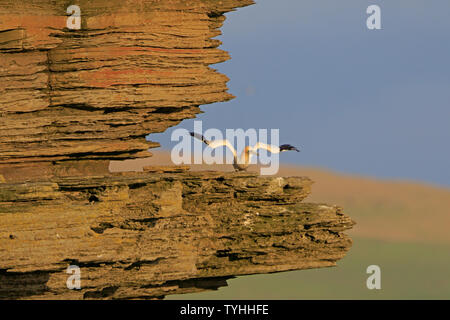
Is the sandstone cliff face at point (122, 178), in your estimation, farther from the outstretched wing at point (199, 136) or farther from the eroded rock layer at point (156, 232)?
the outstretched wing at point (199, 136)

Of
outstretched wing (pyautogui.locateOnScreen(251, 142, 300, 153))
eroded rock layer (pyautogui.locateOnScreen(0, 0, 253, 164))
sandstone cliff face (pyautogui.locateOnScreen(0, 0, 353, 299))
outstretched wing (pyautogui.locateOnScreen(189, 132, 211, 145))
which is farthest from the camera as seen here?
outstretched wing (pyautogui.locateOnScreen(251, 142, 300, 153))

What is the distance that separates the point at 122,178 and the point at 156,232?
92.9 inches

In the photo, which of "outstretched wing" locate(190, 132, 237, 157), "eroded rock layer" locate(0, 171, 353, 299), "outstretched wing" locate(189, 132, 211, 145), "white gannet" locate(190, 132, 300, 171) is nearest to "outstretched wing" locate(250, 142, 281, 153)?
"white gannet" locate(190, 132, 300, 171)

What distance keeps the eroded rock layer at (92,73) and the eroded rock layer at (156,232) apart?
237 centimetres

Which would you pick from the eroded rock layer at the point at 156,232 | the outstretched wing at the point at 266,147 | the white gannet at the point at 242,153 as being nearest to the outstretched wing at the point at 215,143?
the white gannet at the point at 242,153

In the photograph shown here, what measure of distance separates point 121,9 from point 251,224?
974 centimetres

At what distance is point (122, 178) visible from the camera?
5706cm

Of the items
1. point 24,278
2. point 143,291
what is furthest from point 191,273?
point 24,278

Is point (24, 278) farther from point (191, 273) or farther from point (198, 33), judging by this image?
point (198, 33)

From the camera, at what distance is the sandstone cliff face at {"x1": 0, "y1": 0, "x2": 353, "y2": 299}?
55.9 m

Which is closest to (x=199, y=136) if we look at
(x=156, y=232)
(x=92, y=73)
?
(x=92, y=73)

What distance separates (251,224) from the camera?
198 ft

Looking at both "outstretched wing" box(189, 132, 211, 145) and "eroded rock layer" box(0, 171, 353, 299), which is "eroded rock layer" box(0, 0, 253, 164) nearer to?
"outstretched wing" box(189, 132, 211, 145)

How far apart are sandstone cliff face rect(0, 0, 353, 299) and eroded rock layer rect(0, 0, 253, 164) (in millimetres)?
48
